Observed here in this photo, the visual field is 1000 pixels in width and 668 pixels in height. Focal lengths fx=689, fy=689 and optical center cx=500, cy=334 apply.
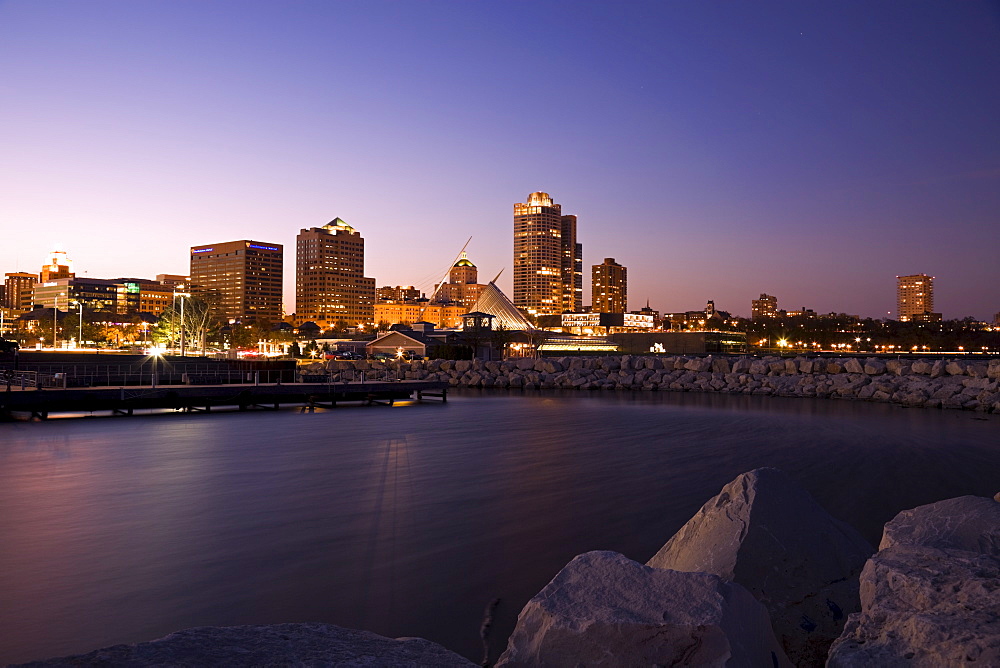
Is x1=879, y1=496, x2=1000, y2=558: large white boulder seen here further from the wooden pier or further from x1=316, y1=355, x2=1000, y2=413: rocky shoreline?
x1=316, y1=355, x2=1000, y2=413: rocky shoreline

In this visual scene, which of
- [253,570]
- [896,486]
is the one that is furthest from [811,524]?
[896,486]

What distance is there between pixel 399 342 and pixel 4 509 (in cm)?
→ 7001

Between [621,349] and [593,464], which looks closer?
[593,464]

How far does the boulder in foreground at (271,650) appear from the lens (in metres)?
3.38

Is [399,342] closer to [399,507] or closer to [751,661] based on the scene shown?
[399,507]

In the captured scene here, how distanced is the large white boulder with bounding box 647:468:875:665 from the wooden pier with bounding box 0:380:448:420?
3119cm

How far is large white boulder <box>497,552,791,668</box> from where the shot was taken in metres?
4.26

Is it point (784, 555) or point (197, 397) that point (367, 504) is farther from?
point (197, 397)

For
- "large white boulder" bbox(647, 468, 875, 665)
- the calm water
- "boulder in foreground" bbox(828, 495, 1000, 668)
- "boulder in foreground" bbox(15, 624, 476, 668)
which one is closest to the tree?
the calm water

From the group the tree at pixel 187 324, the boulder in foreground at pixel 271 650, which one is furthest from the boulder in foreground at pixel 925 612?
the tree at pixel 187 324

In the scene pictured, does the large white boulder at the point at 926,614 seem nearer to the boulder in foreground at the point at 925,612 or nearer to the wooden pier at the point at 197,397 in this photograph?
the boulder in foreground at the point at 925,612

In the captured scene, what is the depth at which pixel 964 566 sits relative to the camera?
4.89 m

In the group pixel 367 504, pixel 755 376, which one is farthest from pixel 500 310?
pixel 367 504

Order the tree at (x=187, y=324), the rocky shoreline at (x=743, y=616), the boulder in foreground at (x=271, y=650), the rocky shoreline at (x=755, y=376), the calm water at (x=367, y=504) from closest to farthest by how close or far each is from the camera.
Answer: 1. the boulder in foreground at (x=271, y=650)
2. the rocky shoreline at (x=743, y=616)
3. the calm water at (x=367, y=504)
4. the rocky shoreline at (x=755, y=376)
5. the tree at (x=187, y=324)
